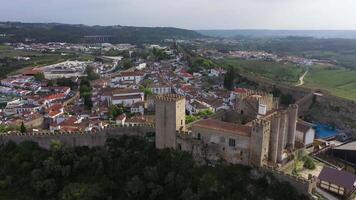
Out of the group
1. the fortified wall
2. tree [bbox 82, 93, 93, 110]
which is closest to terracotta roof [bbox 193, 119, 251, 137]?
the fortified wall

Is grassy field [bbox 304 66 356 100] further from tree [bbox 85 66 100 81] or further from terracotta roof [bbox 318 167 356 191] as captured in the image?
tree [bbox 85 66 100 81]

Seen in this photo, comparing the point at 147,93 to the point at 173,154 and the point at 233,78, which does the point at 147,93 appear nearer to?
the point at 233,78

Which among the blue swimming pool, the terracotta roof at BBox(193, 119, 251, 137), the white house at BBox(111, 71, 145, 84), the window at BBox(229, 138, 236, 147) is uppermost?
the terracotta roof at BBox(193, 119, 251, 137)

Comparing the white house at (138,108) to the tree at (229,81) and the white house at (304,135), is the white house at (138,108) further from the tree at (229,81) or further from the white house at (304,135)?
the white house at (304,135)

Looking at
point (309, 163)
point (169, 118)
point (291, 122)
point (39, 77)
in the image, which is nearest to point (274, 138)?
point (291, 122)

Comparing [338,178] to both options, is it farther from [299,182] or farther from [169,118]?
[169,118]

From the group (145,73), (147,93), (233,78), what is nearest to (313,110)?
(233,78)
